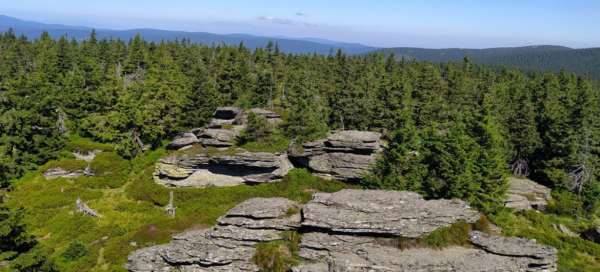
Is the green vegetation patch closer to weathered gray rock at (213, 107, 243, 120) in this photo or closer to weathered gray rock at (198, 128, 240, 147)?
weathered gray rock at (198, 128, 240, 147)

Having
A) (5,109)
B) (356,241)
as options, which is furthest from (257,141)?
(5,109)

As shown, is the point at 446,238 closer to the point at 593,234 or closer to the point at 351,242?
the point at 351,242

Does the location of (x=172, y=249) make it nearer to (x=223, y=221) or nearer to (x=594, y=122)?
(x=223, y=221)

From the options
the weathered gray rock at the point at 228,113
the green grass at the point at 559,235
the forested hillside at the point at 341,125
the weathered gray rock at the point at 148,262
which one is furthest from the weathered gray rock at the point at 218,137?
the green grass at the point at 559,235

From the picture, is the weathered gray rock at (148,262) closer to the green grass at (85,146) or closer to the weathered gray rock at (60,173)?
the weathered gray rock at (60,173)

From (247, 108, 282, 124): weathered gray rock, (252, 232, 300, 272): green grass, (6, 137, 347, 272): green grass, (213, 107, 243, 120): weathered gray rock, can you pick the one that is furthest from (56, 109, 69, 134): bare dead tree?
(252, 232, 300, 272): green grass

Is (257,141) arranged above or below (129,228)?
above
